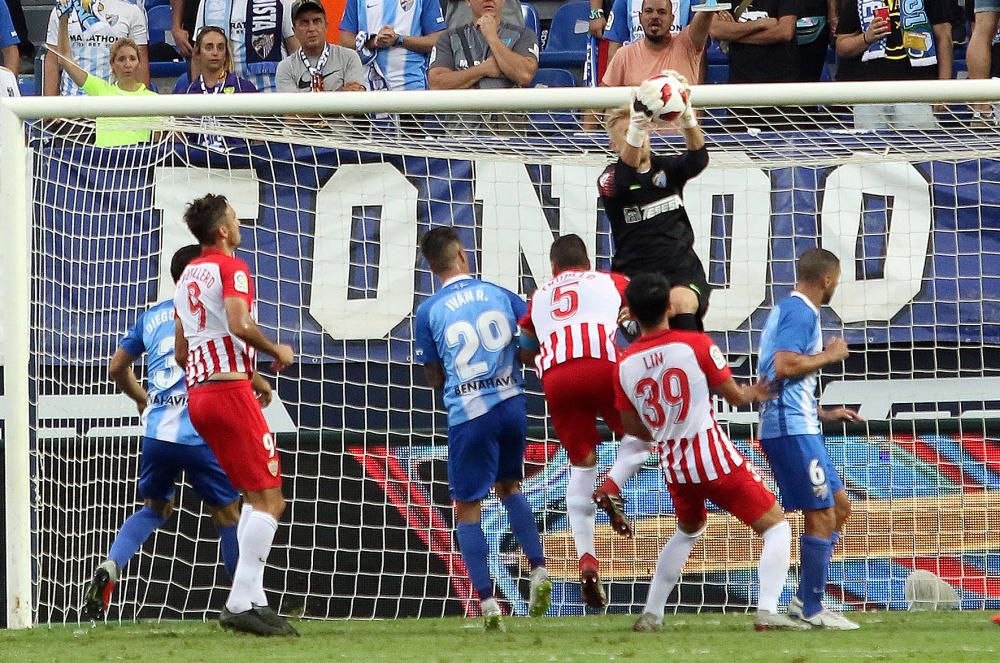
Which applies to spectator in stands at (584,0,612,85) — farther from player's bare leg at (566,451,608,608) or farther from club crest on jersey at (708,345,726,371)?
club crest on jersey at (708,345,726,371)

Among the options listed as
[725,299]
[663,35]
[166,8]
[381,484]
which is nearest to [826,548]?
[725,299]

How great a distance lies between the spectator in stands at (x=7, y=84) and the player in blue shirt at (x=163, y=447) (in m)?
3.65

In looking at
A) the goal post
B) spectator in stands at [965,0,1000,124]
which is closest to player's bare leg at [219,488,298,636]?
the goal post

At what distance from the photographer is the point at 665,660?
493 cm

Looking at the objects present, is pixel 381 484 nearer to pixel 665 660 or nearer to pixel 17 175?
pixel 17 175

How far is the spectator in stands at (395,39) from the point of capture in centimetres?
988

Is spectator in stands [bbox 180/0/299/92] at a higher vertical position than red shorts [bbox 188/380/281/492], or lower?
higher

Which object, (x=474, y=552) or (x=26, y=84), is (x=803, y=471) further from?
(x=26, y=84)

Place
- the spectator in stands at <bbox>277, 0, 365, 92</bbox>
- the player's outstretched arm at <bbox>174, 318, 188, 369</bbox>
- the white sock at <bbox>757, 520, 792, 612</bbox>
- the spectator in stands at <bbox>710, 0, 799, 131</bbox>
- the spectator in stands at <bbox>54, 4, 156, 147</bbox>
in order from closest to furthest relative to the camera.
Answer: the white sock at <bbox>757, 520, 792, 612</bbox> → the player's outstretched arm at <bbox>174, 318, 188, 369</bbox> → the spectator in stands at <bbox>54, 4, 156, 147</bbox> → the spectator in stands at <bbox>710, 0, 799, 131</bbox> → the spectator in stands at <bbox>277, 0, 365, 92</bbox>

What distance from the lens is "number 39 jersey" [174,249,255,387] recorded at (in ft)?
20.1

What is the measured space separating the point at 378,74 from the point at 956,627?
5.54 meters

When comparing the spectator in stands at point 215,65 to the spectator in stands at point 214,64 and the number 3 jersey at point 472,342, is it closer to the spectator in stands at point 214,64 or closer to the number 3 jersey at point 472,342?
the spectator in stands at point 214,64

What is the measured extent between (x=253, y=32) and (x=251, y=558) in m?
5.18

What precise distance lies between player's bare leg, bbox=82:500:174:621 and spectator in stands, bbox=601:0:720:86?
390 cm
